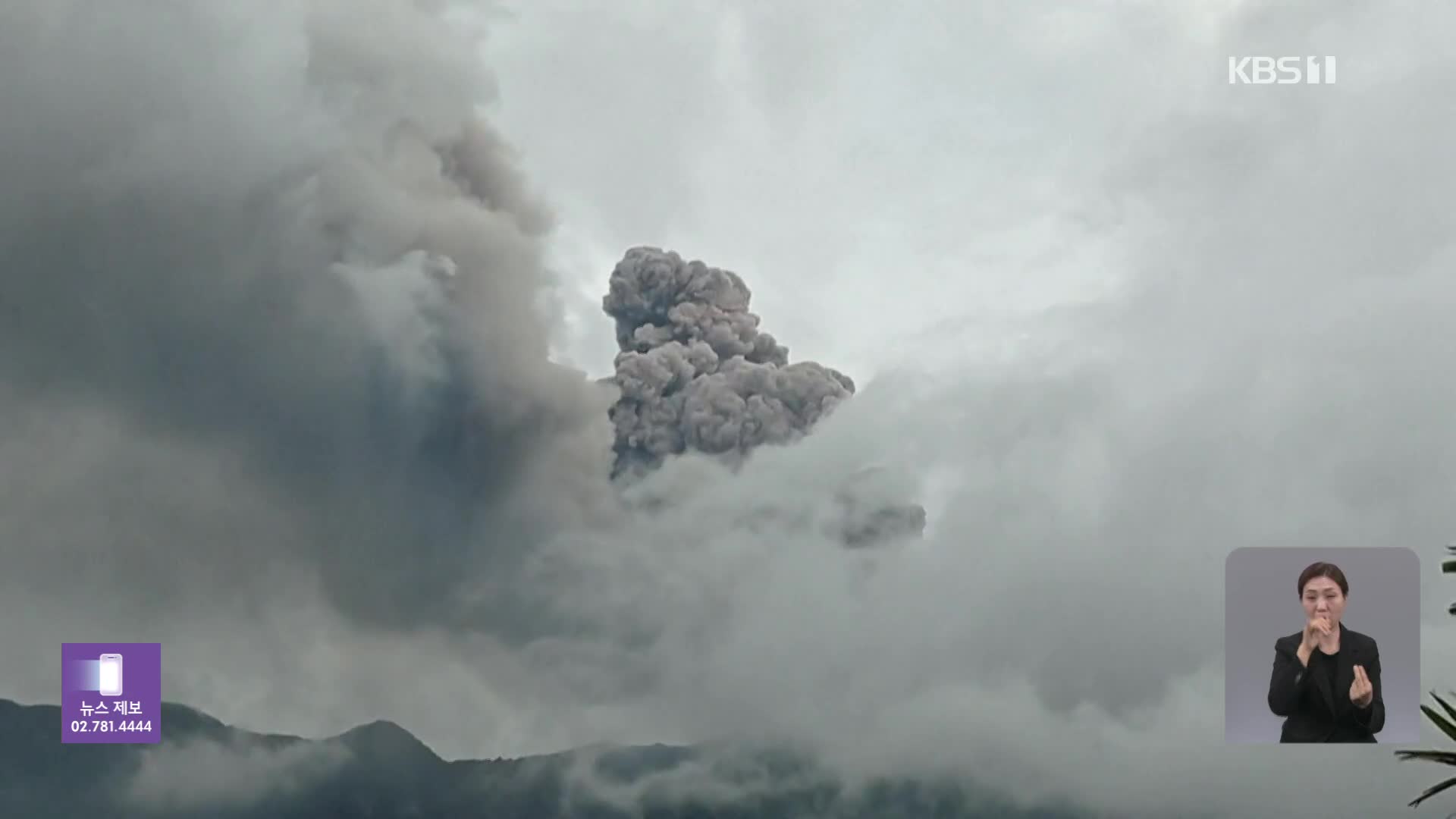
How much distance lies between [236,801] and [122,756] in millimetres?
8918

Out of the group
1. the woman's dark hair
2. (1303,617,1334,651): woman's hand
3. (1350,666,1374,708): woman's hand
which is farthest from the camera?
the woman's dark hair

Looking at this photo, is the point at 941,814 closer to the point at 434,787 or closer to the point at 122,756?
the point at 434,787

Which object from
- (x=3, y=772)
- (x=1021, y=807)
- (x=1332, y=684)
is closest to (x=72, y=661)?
(x=1332, y=684)

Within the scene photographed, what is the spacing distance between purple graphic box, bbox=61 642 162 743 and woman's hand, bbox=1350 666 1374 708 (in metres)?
28.3

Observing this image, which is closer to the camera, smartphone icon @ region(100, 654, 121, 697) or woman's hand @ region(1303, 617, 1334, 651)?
woman's hand @ region(1303, 617, 1334, 651)

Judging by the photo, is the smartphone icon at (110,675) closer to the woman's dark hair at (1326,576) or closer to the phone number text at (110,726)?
the phone number text at (110,726)

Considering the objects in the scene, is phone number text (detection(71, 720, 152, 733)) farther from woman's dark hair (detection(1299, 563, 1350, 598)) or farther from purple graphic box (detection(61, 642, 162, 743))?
woman's dark hair (detection(1299, 563, 1350, 598))

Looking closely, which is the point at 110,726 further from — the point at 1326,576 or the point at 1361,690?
the point at 1361,690

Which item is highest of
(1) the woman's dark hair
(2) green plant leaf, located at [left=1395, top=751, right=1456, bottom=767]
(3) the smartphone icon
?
(3) the smartphone icon

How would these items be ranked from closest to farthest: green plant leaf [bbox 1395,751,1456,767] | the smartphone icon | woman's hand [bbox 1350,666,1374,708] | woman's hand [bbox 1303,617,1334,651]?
green plant leaf [bbox 1395,751,1456,767]
woman's hand [bbox 1350,666,1374,708]
woman's hand [bbox 1303,617,1334,651]
the smartphone icon

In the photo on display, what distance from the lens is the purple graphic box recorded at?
121ft

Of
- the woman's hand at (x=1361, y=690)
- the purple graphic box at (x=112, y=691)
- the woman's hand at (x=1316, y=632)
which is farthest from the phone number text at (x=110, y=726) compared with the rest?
the woman's hand at (x=1361, y=690)

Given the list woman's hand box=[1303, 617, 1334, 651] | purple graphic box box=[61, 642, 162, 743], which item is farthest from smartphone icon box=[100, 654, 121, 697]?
woman's hand box=[1303, 617, 1334, 651]

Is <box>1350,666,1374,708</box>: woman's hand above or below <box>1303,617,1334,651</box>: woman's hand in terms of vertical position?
below
